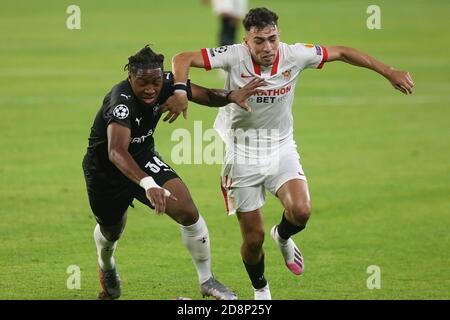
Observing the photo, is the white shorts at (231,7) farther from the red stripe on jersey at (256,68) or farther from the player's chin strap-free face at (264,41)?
the player's chin strap-free face at (264,41)

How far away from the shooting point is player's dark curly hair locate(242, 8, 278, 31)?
32.5ft

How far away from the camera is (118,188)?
32.1ft

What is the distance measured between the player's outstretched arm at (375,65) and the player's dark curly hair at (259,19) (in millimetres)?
700

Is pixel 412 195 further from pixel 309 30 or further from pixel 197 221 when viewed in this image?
pixel 309 30

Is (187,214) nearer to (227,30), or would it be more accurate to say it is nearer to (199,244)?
(199,244)

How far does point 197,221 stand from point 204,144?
374 inches

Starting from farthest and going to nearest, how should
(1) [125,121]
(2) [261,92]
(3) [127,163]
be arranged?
(2) [261,92], (1) [125,121], (3) [127,163]

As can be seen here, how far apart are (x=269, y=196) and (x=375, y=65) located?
17.0 feet

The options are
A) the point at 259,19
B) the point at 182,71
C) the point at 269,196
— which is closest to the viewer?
the point at 182,71

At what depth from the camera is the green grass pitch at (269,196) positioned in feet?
36.1

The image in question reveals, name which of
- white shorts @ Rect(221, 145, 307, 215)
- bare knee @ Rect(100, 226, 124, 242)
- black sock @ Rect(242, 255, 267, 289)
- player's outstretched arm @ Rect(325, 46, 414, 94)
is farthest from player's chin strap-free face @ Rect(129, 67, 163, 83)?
black sock @ Rect(242, 255, 267, 289)

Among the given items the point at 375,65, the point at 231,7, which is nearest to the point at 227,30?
the point at 231,7

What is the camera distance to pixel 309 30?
33.3 m
